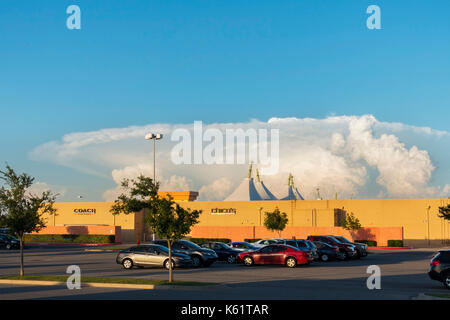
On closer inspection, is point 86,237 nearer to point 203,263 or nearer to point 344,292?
point 203,263

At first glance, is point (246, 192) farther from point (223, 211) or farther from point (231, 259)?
point (231, 259)

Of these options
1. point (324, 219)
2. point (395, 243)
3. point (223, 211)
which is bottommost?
point (395, 243)

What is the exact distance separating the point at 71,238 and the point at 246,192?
192 feet

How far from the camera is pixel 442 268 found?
20.5 metres

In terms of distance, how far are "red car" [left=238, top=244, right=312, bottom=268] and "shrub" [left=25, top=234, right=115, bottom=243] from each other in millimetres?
39539

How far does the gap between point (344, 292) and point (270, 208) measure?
185 feet

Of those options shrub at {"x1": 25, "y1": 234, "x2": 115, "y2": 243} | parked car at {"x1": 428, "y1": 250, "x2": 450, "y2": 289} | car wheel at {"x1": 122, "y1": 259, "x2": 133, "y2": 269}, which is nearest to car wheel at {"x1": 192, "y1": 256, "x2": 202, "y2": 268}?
car wheel at {"x1": 122, "y1": 259, "x2": 133, "y2": 269}

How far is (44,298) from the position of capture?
17.0 meters

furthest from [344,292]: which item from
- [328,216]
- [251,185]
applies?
[251,185]

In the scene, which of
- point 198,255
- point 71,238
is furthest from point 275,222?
point 198,255

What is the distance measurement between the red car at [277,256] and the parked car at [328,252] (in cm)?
583

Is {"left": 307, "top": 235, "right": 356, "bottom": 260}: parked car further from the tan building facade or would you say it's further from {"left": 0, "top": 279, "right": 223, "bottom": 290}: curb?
the tan building facade

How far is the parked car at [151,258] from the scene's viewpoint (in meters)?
29.3
